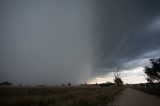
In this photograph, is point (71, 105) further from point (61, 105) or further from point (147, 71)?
point (147, 71)

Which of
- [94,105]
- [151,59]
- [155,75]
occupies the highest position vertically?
[151,59]

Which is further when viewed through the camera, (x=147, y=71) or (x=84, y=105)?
(x=147, y=71)

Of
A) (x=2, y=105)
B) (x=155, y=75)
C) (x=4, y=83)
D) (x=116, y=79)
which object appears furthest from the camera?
(x=4, y=83)

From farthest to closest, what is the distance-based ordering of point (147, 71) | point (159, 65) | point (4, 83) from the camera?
point (4, 83), point (147, 71), point (159, 65)

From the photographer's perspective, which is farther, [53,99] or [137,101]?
[53,99]

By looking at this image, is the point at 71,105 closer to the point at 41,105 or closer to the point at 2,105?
the point at 41,105

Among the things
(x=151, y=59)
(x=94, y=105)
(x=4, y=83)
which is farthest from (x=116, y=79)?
(x=4, y=83)

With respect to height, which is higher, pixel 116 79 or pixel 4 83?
pixel 4 83

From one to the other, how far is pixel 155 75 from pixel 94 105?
45.8 meters

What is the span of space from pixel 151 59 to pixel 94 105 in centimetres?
4469

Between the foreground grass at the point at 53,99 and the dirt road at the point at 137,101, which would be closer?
the foreground grass at the point at 53,99

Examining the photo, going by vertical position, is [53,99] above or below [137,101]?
above

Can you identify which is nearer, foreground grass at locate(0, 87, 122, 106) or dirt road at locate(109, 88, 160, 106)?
foreground grass at locate(0, 87, 122, 106)

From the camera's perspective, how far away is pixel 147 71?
60531 millimetres
